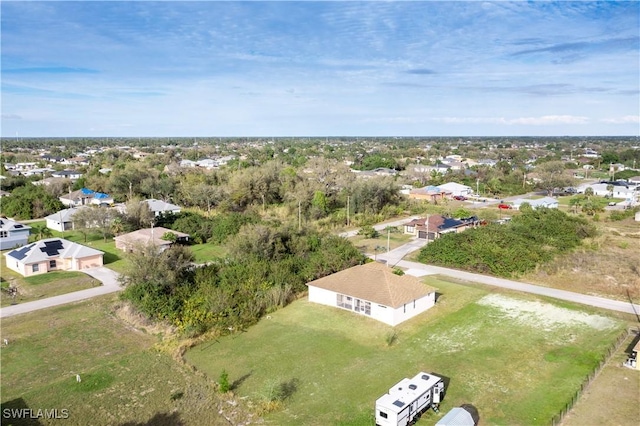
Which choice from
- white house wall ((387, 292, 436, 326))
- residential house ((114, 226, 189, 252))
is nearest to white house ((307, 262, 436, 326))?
white house wall ((387, 292, 436, 326))

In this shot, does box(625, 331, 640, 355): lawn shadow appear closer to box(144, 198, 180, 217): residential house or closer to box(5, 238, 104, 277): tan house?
box(5, 238, 104, 277): tan house

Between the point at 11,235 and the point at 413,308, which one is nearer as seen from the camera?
the point at 413,308

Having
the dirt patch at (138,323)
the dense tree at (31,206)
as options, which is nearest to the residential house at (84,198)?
the dense tree at (31,206)

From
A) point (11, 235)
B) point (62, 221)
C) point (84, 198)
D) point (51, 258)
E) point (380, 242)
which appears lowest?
point (380, 242)

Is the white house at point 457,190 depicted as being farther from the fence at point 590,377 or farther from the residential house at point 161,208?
the fence at point 590,377

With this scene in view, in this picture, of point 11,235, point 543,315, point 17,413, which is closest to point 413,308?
point 543,315

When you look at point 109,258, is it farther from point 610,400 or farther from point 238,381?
point 610,400

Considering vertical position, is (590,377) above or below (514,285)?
above

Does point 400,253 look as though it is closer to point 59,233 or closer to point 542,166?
point 59,233
